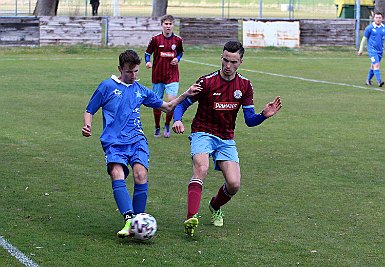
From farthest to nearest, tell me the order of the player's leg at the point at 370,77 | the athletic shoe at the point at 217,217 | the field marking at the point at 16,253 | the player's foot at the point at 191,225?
the player's leg at the point at 370,77 < the athletic shoe at the point at 217,217 < the player's foot at the point at 191,225 < the field marking at the point at 16,253

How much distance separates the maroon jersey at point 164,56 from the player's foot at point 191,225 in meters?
7.87

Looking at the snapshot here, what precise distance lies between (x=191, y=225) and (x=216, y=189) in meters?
2.85

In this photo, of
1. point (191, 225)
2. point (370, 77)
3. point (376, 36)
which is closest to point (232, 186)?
point (191, 225)

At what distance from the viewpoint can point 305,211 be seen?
408 inches

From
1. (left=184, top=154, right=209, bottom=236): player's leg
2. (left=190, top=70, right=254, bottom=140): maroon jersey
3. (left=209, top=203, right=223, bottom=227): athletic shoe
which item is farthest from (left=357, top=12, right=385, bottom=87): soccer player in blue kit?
(left=184, top=154, right=209, bottom=236): player's leg

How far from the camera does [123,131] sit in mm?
9070

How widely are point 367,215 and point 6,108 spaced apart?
1122cm

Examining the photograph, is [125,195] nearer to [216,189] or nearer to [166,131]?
[216,189]

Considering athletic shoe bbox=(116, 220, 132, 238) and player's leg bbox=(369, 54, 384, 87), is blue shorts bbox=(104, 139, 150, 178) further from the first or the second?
player's leg bbox=(369, 54, 384, 87)

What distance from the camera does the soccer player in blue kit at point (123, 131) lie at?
29.2ft

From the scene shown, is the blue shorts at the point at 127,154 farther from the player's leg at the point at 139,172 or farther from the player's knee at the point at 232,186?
the player's knee at the point at 232,186

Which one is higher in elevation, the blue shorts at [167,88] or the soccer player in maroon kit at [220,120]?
the soccer player in maroon kit at [220,120]

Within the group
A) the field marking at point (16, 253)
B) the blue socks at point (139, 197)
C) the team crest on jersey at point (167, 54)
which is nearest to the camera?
the field marking at point (16, 253)

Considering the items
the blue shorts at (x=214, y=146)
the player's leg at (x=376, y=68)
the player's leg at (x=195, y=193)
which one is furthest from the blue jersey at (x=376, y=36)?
the player's leg at (x=195, y=193)
